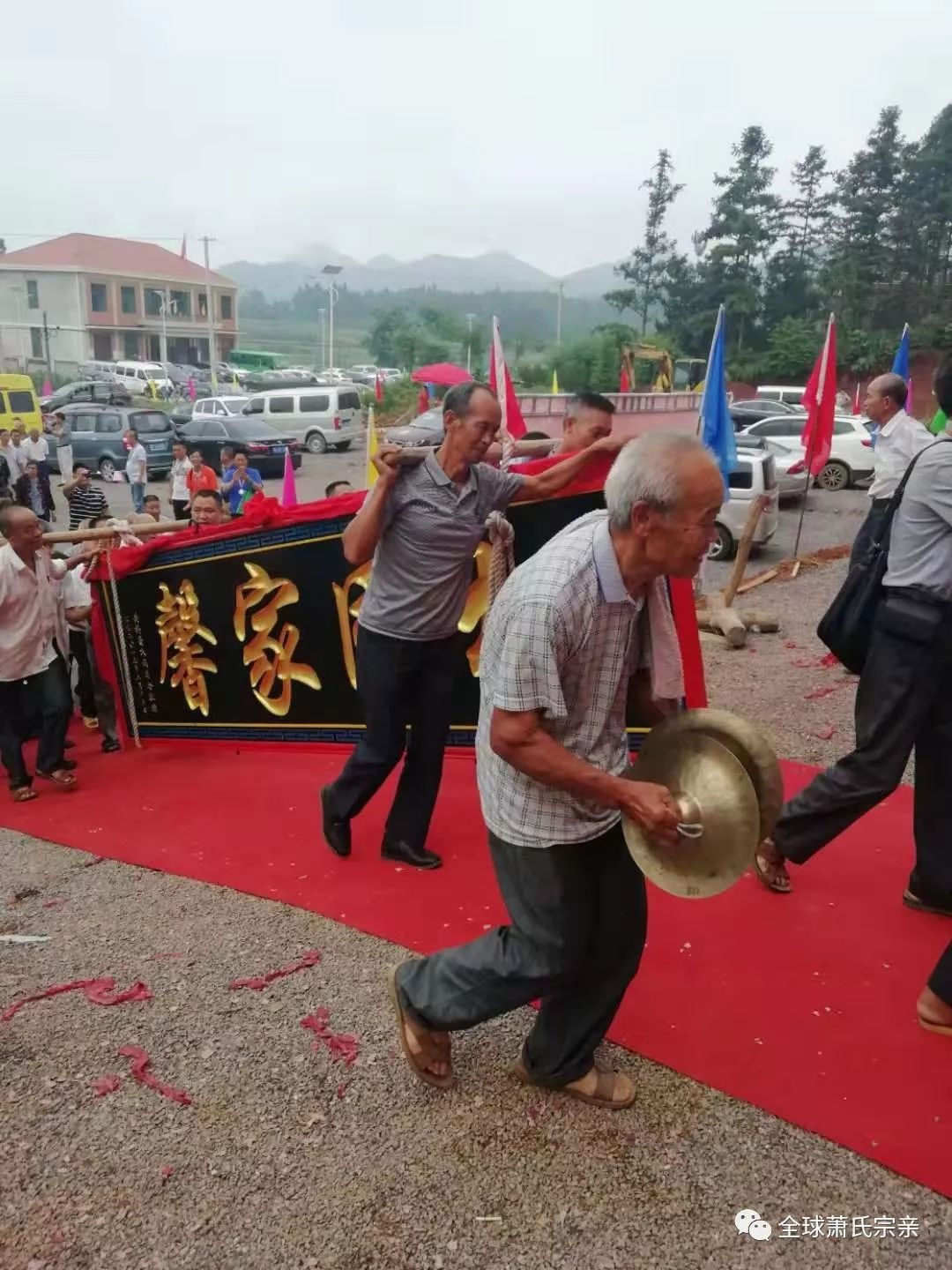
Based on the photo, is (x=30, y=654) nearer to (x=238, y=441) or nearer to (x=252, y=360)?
(x=238, y=441)

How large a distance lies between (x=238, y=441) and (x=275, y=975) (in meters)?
18.5

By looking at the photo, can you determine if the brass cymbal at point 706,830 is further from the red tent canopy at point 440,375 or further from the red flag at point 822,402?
the red tent canopy at point 440,375

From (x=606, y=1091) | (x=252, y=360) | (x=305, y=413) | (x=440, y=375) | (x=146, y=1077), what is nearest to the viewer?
(x=606, y=1091)

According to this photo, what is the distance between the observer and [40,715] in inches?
188

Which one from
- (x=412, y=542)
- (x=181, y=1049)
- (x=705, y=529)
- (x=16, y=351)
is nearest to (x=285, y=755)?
(x=412, y=542)

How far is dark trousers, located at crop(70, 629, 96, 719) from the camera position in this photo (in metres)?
5.69

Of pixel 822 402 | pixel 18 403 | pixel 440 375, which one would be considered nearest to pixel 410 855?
pixel 822 402

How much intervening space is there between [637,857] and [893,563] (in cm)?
135

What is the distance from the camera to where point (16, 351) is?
4647cm

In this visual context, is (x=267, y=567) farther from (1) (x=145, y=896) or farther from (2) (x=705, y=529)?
(2) (x=705, y=529)

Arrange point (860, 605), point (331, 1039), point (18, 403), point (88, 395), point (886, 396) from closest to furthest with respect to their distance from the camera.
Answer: point (331, 1039) < point (860, 605) < point (886, 396) < point (18, 403) < point (88, 395)

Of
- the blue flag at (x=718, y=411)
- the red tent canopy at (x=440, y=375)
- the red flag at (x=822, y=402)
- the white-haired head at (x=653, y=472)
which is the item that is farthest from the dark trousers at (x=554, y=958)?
the red tent canopy at (x=440, y=375)

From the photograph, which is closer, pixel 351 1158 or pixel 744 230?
pixel 351 1158

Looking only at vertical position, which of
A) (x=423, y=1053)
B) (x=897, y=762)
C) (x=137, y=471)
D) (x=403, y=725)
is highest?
(x=897, y=762)
